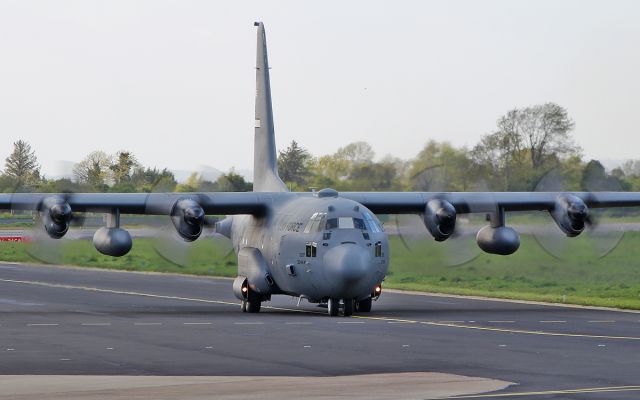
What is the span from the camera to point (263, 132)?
148 ft

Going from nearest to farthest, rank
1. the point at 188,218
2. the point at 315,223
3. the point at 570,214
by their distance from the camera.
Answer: the point at 315,223 < the point at 188,218 < the point at 570,214

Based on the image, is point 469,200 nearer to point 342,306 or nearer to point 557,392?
point 342,306

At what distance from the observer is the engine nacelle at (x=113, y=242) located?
37094mm

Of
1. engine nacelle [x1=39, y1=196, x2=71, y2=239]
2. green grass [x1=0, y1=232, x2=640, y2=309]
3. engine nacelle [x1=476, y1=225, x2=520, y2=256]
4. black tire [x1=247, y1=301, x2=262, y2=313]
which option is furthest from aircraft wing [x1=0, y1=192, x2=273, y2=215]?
engine nacelle [x1=476, y1=225, x2=520, y2=256]

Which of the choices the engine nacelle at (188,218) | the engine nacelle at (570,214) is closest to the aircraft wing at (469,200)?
the engine nacelle at (570,214)

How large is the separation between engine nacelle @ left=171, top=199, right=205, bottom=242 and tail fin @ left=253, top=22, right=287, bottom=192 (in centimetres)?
629

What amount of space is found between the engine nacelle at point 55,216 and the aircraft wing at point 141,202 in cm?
41

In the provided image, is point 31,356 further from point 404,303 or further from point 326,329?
point 404,303

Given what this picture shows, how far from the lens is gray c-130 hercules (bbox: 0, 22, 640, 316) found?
114 feet

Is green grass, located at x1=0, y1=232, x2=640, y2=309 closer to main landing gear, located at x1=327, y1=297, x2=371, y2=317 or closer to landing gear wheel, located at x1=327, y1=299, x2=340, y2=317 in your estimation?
main landing gear, located at x1=327, y1=297, x2=371, y2=317

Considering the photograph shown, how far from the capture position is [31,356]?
24609 millimetres

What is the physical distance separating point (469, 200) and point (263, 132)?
8785 mm

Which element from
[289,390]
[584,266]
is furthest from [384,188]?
[289,390]

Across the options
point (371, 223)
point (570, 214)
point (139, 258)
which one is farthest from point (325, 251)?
point (139, 258)
